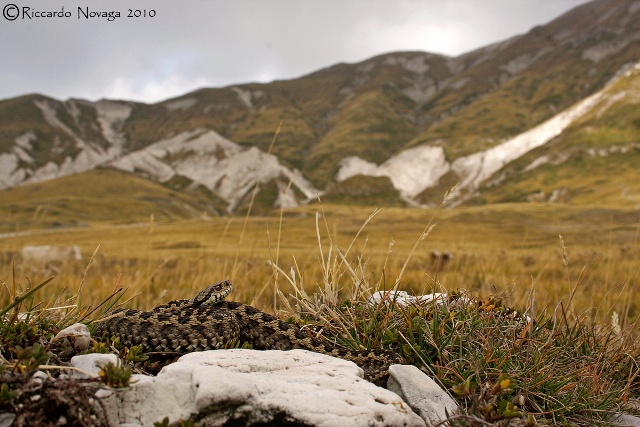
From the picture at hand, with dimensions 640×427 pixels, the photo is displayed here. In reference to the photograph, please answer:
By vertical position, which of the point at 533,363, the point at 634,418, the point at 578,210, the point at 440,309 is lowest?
the point at 578,210

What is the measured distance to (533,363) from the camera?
462cm

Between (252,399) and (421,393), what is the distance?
57.1 inches

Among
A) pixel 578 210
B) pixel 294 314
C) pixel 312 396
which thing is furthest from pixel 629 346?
pixel 578 210

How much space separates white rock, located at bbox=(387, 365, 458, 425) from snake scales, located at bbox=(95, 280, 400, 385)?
0.24 metres

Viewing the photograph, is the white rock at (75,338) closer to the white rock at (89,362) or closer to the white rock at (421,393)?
the white rock at (89,362)

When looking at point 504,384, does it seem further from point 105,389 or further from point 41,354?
point 41,354

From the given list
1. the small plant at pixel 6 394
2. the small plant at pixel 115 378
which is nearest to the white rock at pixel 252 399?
the small plant at pixel 115 378

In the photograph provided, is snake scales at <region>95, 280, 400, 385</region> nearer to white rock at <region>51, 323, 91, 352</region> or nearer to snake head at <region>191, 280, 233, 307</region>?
snake head at <region>191, 280, 233, 307</region>

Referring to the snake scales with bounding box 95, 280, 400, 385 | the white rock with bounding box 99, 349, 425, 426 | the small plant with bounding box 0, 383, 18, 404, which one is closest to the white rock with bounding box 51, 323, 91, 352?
the snake scales with bounding box 95, 280, 400, 385

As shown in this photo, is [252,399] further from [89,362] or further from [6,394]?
[6,394]

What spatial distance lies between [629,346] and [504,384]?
309 cm

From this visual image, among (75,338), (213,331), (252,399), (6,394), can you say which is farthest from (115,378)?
(213,331)

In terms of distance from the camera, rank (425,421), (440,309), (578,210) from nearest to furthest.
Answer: (425,421), (440,309), (578,210)

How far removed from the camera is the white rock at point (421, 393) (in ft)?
12.0
